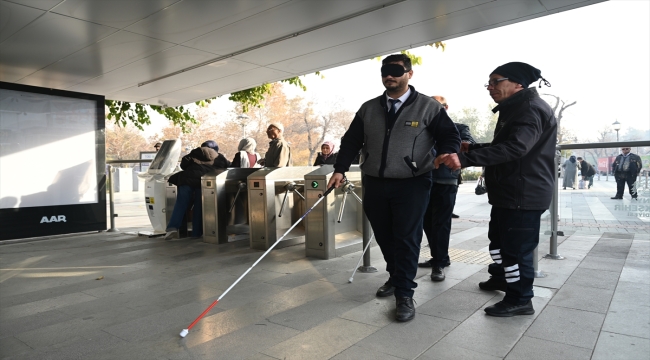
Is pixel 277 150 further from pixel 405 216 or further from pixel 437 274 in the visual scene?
pixel 405 216

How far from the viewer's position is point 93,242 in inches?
285

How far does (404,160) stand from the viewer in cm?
322

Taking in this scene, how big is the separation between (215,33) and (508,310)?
4775 millimetres

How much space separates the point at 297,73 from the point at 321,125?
26.4 meters

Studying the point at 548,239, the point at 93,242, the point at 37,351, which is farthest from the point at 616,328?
the point at 93,242

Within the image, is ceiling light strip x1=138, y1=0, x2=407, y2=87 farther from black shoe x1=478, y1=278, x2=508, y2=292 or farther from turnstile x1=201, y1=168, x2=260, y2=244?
black shoe x1=478, y1=278, x2=508, y2=292

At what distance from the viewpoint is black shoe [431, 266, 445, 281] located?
420cm

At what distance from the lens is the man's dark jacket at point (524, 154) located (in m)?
3.01

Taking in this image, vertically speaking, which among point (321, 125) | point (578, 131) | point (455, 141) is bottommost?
point (455, 141)

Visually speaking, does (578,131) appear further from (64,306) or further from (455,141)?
(64,306)

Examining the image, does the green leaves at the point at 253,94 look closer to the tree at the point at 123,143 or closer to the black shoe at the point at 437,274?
the black shoe at the point at 437,274

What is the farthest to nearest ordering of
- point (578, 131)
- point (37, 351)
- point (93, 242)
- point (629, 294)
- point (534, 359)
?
point (578, 131) < point (93, 242) < point (629, 294) < point (37, 351) < point (534, 359)

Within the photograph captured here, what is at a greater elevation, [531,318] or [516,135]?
[516,135]

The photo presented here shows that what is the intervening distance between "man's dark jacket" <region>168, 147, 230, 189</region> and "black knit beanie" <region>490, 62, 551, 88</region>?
504cm
